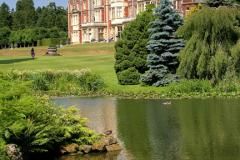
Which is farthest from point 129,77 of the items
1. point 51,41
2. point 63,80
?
point 51,41

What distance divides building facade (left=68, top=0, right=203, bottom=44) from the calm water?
35.3 metres

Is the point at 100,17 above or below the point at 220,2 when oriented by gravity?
above

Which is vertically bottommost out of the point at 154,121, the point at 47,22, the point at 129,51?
the point at 154,121

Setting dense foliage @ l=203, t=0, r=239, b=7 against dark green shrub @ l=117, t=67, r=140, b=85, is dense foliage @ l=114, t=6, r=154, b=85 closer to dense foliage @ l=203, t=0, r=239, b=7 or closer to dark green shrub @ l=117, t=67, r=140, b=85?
dark green shrub @ l=117, t=67, r=140, b=85

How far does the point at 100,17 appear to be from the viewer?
6894 centimetres

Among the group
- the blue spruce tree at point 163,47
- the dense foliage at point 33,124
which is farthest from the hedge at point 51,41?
the dense foliage at point 33,124

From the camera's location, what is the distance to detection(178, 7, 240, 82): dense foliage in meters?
18.6

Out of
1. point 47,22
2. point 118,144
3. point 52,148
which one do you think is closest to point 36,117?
point 52,148

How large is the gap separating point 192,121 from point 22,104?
6.76m

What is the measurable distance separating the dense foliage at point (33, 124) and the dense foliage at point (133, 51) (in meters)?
12.9

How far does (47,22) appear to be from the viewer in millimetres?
93312

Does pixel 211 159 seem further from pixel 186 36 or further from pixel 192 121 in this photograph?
pixel 186 36

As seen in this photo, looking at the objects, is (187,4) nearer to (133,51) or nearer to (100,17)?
(100,17)

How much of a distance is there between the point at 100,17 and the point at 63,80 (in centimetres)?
4854
